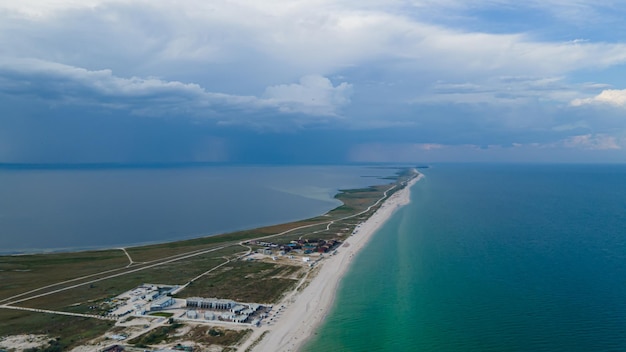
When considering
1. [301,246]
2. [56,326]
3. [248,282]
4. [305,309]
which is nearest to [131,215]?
[301,246]

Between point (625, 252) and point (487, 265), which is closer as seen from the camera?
point (487, 265)

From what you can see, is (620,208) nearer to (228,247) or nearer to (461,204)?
(461,204)

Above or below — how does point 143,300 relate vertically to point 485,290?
below

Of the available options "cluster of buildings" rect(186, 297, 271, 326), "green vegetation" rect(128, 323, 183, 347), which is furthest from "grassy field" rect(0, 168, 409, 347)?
"green vegetation" rect(128, 323, 183, 347)

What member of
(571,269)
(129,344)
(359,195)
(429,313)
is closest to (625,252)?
(571,269)

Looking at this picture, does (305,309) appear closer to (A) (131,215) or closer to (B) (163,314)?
(B) (163,314)

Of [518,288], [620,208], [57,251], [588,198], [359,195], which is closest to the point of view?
[518,288]

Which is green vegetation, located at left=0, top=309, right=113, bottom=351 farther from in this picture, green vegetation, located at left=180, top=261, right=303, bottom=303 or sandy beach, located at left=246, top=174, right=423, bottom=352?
sandy beach, located at left=246, top=174, right=423, bottom=352
